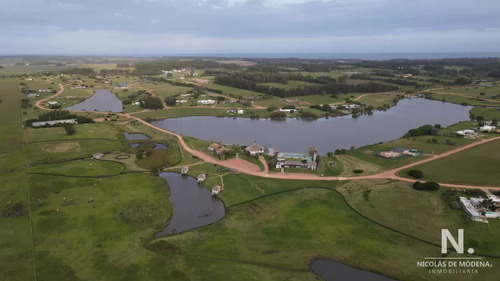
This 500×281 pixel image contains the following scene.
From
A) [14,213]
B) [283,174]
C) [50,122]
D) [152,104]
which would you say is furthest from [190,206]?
[152,104]

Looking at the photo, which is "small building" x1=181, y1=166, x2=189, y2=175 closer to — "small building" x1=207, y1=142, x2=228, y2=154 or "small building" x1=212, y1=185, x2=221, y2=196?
"small building" x1=207, y1=142, x2=228, y2=154

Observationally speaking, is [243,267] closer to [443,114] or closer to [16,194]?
[16,194]

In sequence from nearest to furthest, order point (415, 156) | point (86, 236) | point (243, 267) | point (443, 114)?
point (243, 267) → point (86, 236) → point (415, 156) → point (443, 114)

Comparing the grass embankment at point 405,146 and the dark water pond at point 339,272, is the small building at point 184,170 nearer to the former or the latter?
the dark water pond at point 339,272

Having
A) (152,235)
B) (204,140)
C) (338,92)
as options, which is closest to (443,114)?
(338,92)

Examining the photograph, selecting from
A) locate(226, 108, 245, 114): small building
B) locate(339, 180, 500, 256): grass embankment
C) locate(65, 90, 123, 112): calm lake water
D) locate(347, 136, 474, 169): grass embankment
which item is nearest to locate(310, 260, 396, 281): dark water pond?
locate(339, 180, 500, 256): grass embankment

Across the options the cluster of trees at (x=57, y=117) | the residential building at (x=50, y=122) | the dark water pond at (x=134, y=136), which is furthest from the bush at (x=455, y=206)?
the residential building at (x=50, y=122)

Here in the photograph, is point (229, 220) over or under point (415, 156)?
under
